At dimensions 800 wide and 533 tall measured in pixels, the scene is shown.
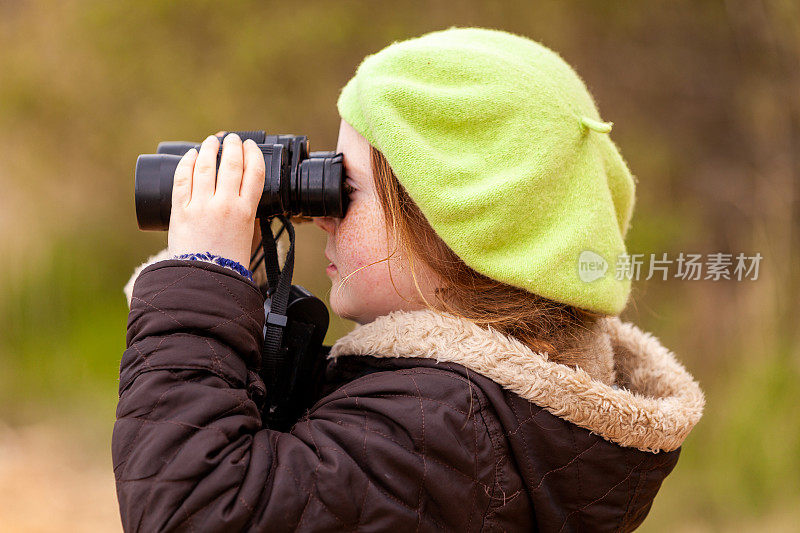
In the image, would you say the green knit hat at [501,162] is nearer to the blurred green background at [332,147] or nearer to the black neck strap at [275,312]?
the black neck strap at [275,312]

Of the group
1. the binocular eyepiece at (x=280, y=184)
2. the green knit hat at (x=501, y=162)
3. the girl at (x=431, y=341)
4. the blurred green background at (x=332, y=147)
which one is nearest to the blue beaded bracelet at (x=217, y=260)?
the girl at (x=431, y=341)

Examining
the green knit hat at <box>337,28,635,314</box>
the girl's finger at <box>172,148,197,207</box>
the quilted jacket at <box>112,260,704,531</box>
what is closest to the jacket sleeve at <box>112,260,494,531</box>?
the quilted jacket at <box>112,260,704,531</box>

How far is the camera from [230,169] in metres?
0.93

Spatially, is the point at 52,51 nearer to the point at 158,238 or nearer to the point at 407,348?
the point at 158,238

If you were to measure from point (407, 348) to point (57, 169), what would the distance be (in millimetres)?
2277

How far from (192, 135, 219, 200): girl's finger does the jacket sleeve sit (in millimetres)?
111

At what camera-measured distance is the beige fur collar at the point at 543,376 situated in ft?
2.83

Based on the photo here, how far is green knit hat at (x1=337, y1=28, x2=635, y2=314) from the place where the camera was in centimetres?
93

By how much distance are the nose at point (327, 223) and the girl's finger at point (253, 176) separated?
0.44ft

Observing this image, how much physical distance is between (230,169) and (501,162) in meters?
0.35

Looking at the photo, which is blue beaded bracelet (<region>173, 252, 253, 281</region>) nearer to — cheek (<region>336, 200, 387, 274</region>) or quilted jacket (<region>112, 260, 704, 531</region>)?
quilted jacket (<region>112, 260, 704, 531</region>)

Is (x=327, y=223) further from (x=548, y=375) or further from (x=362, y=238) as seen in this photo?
(x=548, y=375)

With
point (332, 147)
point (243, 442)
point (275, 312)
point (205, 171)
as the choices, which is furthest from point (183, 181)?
point (332, 147)

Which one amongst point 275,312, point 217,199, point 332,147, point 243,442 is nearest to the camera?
point 243,442
